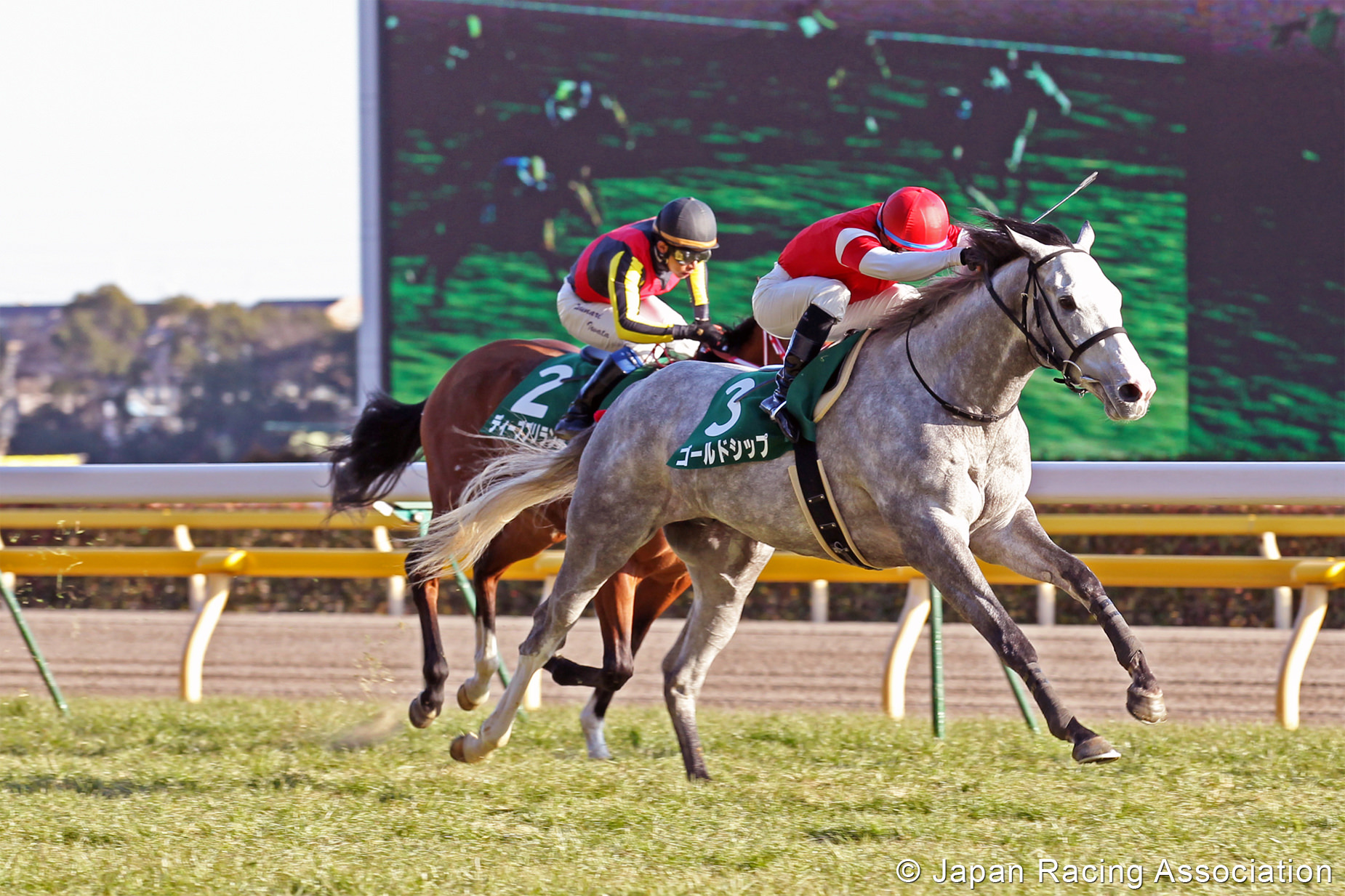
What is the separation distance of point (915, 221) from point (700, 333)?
3.72 ft

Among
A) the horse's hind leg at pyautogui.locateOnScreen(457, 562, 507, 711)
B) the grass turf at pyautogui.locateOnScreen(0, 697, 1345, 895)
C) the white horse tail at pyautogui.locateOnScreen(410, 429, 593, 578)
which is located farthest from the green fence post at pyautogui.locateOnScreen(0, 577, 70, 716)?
the white horse tail at pyautogui.locateOnScreen(410, 429, 593, 578)

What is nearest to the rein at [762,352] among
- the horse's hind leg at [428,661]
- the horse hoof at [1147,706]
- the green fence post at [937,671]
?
the green fence post at [937,671]

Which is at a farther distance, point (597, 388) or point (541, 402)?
point (541, 402)

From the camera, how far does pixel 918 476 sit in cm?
347

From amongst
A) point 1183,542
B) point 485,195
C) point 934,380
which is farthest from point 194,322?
point 934,380

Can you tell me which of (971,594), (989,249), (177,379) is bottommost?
(177,379)

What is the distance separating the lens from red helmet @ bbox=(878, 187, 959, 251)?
371 cm

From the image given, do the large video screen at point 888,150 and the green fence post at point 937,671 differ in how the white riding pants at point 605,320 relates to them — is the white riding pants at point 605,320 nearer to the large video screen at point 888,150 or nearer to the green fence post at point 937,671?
the green fence post at point 937,671

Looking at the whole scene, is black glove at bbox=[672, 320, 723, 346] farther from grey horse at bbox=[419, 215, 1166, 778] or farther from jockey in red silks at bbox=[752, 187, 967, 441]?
jockey in red silks at bbox=[752, 187, 967, 441]

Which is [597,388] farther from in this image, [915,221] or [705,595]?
[915,221]

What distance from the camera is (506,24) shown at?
40.8 ft

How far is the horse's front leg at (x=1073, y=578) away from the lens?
10.5ft

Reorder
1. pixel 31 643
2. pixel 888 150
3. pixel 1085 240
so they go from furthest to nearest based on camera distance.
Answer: pixel 888 150 → pixel 31 643 → pixel 1085 240

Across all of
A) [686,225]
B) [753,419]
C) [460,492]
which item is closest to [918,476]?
[753,419]
